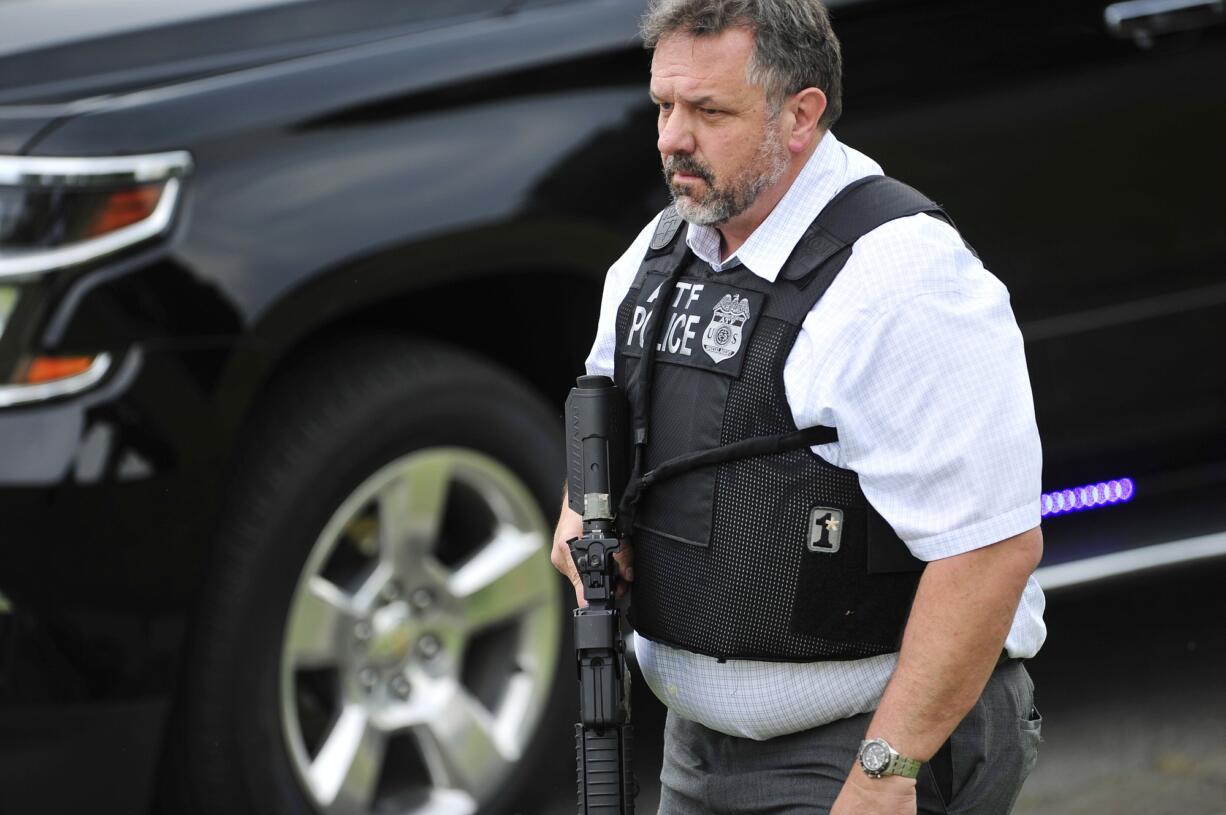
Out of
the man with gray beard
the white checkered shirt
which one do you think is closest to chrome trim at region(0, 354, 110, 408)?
the man with gray beard

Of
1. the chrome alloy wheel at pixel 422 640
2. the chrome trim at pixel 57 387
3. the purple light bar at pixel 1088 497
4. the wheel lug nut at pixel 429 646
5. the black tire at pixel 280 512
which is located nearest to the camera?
the chrome trim at pixel 57 387

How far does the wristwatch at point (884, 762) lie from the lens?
226 cm

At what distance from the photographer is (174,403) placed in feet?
10.9

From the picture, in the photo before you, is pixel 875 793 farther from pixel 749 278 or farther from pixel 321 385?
pixel 321 385

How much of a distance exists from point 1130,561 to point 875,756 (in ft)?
6.90

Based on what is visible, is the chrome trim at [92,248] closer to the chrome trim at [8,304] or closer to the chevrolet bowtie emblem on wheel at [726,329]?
the chrome trim at [8,304]

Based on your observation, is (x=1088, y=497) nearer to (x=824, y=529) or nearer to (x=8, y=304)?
(x=824, y=529)

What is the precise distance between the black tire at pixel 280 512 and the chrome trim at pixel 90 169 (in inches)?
17.7

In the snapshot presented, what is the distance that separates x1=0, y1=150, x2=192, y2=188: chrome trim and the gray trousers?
1.44 m

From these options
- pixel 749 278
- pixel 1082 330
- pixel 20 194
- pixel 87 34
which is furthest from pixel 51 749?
pixel 1082 330

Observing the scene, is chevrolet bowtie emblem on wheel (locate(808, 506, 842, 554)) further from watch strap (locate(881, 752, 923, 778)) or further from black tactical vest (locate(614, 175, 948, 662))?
watch strap (locate(881, 752, 923, 778))

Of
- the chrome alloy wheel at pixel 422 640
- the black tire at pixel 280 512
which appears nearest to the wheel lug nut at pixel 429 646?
the chrome alloy wheel at pixel 422 640

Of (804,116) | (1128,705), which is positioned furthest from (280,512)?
(1128,705)

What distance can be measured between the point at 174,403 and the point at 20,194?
43cm
